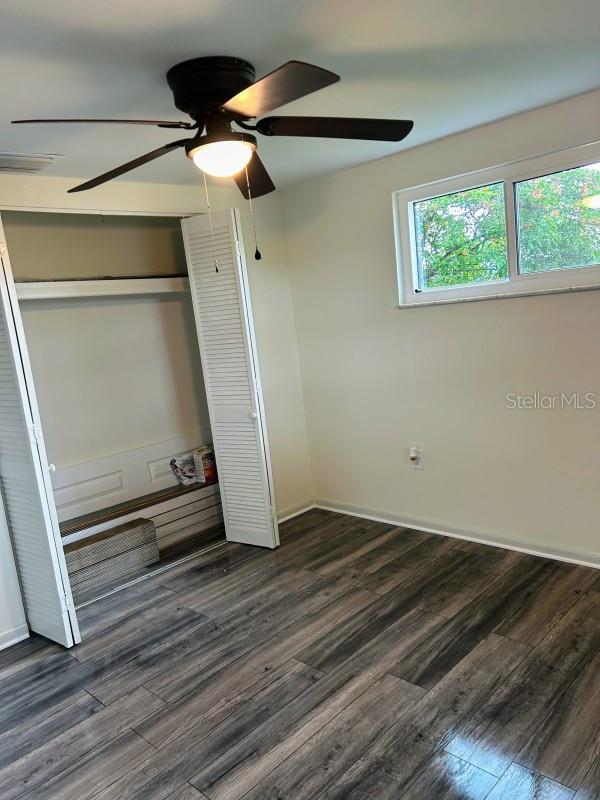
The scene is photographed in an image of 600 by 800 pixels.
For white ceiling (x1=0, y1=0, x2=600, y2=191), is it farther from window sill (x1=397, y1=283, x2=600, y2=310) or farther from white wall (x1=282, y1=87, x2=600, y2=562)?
window sill (x1=397, y1=283, x2=600, y2=310)

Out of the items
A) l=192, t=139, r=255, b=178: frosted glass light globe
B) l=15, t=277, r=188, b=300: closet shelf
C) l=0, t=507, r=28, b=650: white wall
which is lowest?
l=0, t=507, r=28, b=650: white wall

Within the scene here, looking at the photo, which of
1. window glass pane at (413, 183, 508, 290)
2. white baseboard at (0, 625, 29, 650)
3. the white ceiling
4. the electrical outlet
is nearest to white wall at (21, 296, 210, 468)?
white baseboard at (0, 625, 29, 650)

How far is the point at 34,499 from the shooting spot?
2832 millimetres

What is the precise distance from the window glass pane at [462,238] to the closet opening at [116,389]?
171 centimetres

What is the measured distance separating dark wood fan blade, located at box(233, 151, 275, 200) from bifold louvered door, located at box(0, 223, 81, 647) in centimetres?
118

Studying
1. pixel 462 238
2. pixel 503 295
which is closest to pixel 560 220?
pixel 503 295

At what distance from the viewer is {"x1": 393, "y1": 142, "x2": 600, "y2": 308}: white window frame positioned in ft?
9.48

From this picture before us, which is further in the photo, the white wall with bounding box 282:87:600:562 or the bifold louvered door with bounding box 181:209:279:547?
the bifold louvered door with bounding box 181:209:279:547

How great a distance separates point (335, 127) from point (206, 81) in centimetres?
47

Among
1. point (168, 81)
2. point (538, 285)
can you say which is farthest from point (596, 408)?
point (168, 81)

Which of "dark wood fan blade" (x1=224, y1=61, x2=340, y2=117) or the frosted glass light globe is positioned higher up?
"dark wood fan blade" (x1=224, y1=61, x2=340, y2=117)

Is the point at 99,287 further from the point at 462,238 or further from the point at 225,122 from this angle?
the point at 462,238

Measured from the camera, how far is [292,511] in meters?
4.41

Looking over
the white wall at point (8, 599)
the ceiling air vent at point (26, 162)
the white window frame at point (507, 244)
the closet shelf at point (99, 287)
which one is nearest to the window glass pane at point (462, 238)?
the white window frame at point (507, 244)
